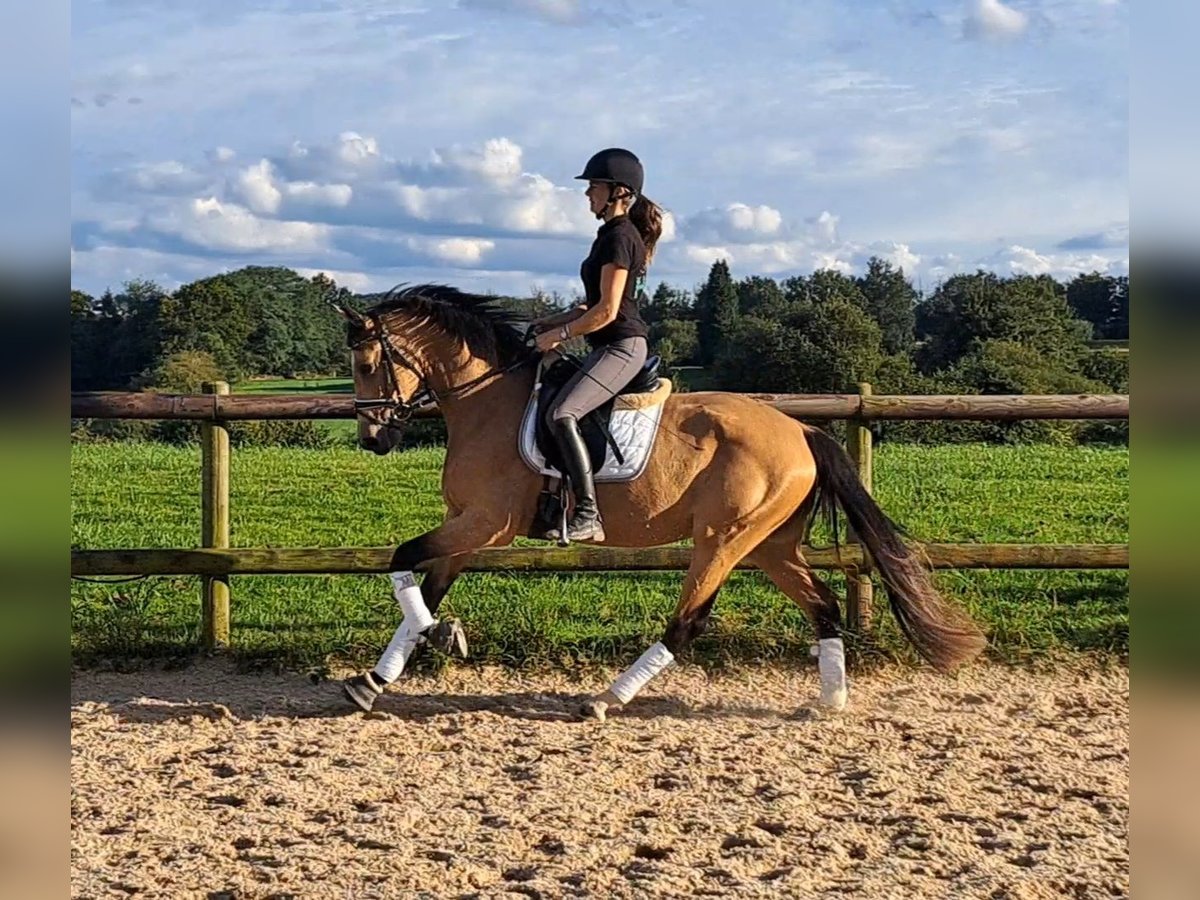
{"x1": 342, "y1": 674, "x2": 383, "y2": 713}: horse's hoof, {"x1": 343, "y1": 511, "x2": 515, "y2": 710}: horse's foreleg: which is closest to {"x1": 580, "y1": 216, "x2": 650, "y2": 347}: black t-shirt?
{"x1": 343, "y1": 511, "x2": 515, "y2": 710}: horse's foreleg

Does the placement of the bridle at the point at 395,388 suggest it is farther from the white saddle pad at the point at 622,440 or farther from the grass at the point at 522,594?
the grass at the point at 522,594

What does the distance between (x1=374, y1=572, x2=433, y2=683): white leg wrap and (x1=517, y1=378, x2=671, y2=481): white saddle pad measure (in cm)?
81

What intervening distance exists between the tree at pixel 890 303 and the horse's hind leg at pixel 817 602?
30787 millimetres

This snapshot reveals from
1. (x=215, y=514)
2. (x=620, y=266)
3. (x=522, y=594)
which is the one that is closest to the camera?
(x=620, y=266)

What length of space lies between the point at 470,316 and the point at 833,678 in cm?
253

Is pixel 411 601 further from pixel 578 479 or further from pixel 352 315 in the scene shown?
pixel 352 315

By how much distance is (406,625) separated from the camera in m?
5.54

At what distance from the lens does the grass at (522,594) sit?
650 cm

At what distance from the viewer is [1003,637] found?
6.56 m

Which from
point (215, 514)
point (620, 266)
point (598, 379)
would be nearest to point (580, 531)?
point (598, 379)

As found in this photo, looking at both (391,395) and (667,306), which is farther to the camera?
(667,306)
